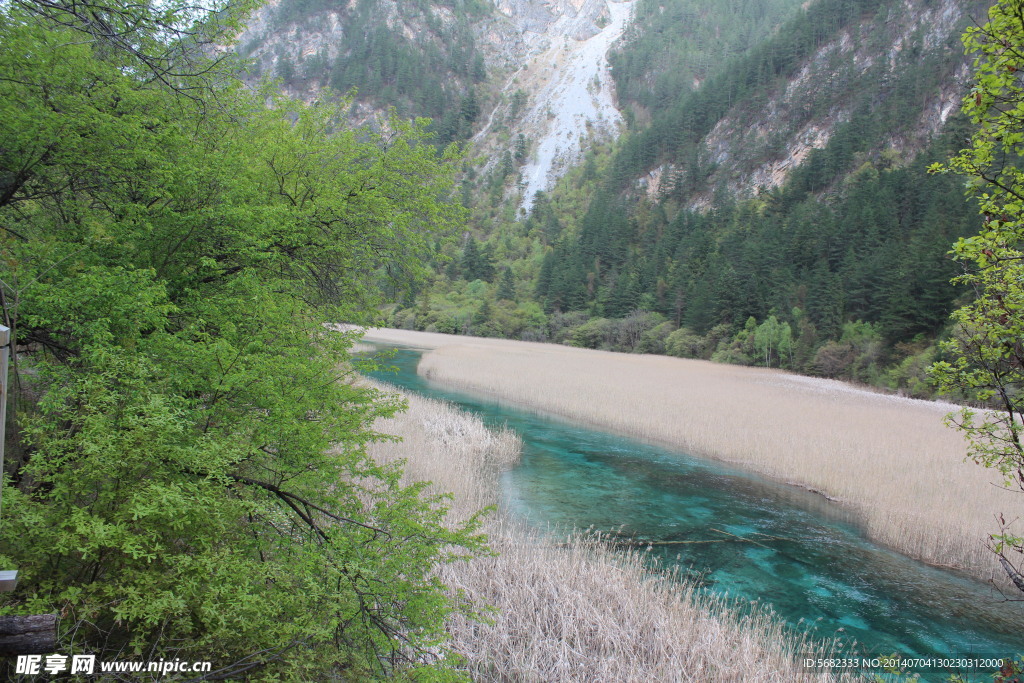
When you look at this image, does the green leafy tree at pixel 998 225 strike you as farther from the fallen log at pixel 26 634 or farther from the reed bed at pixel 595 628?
the fallen log at pixel 26 634

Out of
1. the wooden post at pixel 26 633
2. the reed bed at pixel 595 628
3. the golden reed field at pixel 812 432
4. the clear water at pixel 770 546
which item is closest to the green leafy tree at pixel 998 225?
the reed bed at pixel 595 628

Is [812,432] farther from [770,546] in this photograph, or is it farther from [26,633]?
[26,633]

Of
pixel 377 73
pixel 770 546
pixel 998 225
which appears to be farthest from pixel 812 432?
pixel 377 73

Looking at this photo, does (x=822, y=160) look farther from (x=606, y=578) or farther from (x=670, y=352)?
(x=606, y=578)

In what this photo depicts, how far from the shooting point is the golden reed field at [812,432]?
1036cm

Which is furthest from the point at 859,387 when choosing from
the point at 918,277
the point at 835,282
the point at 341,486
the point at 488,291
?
the point at 488,291

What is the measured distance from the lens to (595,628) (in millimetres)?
5832

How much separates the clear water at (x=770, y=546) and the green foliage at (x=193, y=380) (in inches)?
172

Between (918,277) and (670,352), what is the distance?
2201 cm

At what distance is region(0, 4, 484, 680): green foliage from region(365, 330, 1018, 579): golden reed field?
9.09m

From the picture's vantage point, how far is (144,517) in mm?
3104

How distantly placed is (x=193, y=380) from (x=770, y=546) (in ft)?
31.8

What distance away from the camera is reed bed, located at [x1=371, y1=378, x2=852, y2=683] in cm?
521

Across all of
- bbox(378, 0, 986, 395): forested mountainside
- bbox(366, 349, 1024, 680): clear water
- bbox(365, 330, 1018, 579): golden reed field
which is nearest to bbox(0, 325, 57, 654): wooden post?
bbox(366, 349, 1024, 680): clear water
